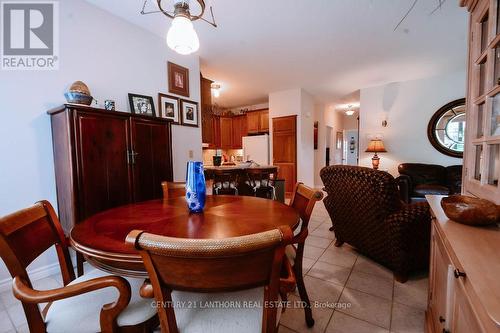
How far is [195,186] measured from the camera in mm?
1250

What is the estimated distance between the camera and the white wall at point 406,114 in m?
4.25

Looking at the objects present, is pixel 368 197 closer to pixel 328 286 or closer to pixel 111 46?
pixel 328 286

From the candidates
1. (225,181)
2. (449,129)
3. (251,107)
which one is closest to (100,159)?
(225,181)

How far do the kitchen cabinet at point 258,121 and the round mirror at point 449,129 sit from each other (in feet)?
11.7

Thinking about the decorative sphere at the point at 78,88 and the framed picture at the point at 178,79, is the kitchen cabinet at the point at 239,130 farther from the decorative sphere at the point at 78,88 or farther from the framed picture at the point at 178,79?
the decorative sphere at the point at 78,88

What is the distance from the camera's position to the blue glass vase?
1236 mm

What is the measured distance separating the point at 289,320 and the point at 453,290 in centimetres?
97

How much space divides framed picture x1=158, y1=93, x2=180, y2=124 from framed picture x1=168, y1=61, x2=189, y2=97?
114 millimetres

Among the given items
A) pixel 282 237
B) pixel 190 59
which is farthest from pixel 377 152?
pixel 282 237

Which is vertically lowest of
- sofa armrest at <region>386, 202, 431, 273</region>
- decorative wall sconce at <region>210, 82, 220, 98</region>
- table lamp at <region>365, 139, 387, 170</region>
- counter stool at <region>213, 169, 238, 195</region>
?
sofa armrest at <region>386, 202, 431, 273</region>

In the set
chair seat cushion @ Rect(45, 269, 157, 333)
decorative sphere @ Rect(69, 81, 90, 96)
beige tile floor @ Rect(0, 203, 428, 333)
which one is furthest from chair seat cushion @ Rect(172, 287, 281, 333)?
decorative sphere @ Rect(69, 81, 90, 96)

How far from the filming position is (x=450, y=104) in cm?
415

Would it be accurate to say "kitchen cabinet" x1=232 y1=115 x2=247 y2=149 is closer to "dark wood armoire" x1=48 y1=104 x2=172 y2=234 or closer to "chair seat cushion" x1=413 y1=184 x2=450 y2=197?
"dark wood armoire" x1=48 y1=104 x2=172 y2=234

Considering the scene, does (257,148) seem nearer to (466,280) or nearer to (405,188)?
(405,188)
